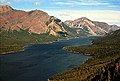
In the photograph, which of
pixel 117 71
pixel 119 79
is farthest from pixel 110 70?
pixel 119 79

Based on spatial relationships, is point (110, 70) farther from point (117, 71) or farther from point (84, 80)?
point (84, 80)

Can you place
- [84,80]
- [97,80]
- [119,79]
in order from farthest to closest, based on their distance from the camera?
[84,80] < [97,80] < [119,79]

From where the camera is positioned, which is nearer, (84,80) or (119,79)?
(119,79)

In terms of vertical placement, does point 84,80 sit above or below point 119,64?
below

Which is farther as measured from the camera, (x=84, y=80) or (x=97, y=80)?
(x=84, y=80)

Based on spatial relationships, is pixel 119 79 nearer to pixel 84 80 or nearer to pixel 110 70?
pixel 110 70

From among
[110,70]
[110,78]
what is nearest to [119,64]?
[110,70]

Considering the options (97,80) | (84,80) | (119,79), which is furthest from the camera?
(84,80)
